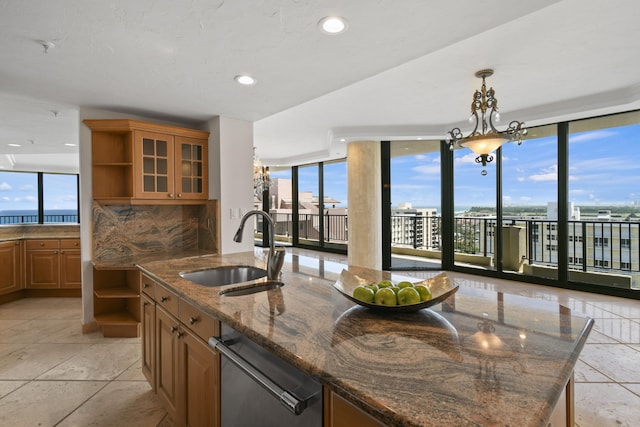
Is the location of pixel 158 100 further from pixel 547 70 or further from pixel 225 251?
pixel 547 70

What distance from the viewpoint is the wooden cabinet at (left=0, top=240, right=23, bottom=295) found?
173 inches

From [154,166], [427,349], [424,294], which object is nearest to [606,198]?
[424,294]

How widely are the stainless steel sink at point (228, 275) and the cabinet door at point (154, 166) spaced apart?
168 centimetres

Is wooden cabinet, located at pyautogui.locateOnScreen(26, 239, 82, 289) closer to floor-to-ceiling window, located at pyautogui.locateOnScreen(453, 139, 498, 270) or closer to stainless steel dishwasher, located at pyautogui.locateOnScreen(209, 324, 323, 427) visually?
stainless steel dishwasher, located at pyautogui.locateOnScreen(209, 324, 323, 427)

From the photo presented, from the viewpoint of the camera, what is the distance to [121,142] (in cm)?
352

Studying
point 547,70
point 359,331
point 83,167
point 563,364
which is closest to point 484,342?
Answer: point 563,364

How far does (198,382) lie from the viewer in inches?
61.1

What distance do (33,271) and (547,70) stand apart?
6896 mm

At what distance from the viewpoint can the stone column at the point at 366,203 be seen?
5988 mm

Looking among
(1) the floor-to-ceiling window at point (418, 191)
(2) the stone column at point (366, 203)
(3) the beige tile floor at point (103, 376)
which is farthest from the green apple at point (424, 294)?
(1) the floor-to-ceiling window at point (418, 191)

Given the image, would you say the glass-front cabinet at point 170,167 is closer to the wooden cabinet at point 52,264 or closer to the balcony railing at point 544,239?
the wooden cabinet at point 52,264

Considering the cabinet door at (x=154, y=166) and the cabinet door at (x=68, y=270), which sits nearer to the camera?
the cabinet door at (x=154, y=166)

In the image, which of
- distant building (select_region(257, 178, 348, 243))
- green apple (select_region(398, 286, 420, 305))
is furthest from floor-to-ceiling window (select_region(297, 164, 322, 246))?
green apple (select_region(398, 286, 420, 305))

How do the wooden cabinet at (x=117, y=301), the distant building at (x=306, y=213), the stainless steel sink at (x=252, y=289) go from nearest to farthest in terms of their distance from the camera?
the stainless steel sink at (x=252, y=289) → the wooden cabinet at (x=117, y=301) → the distant building at (x=306, y=213)
